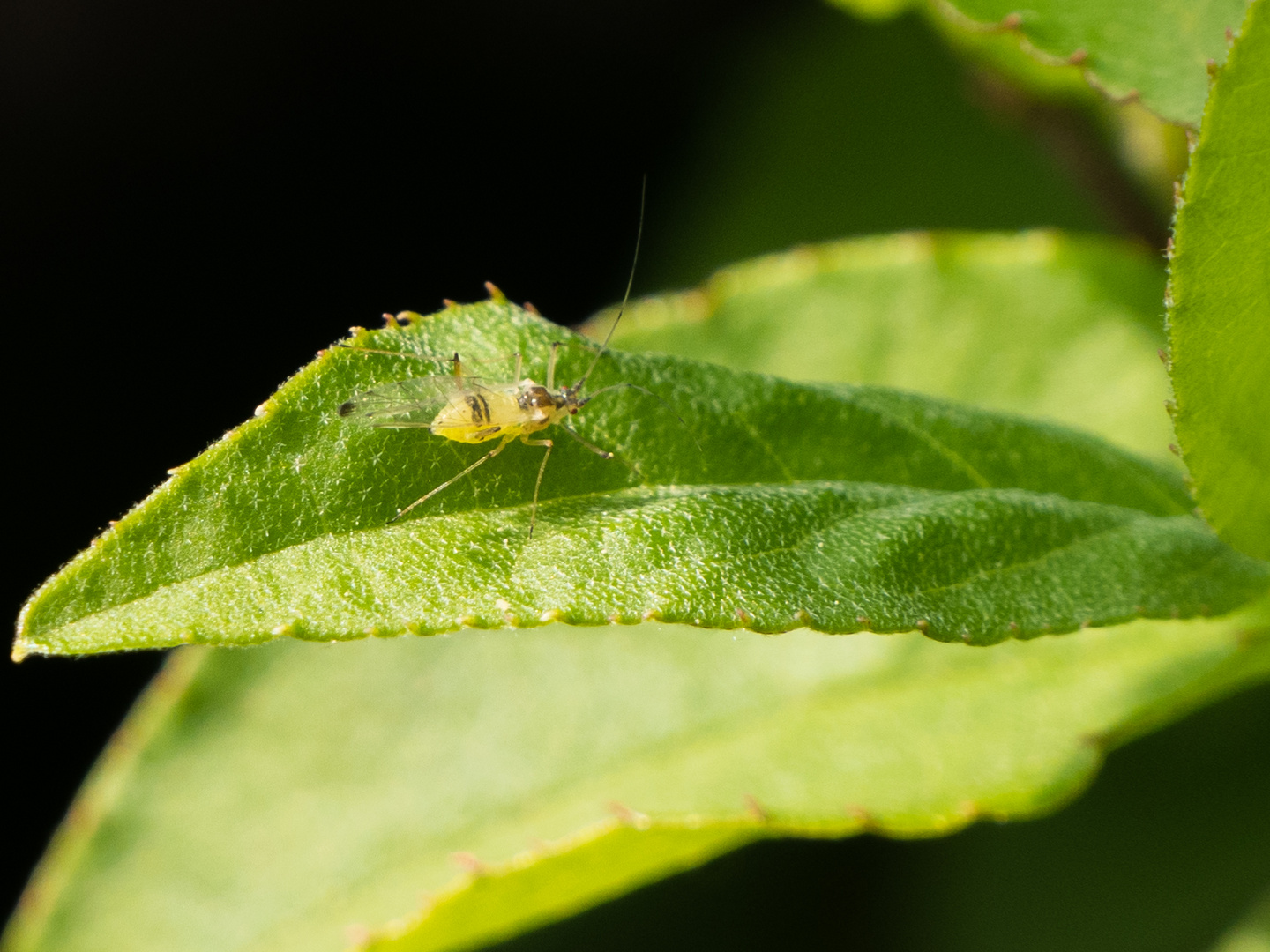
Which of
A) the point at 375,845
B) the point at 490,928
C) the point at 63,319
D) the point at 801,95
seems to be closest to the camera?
the point at 490,928

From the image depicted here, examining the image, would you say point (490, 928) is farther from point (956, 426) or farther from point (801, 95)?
point (801, 95)

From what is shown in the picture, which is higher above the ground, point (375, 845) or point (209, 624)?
point (209, 624)

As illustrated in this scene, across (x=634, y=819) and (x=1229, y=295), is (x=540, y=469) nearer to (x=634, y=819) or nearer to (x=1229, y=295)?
(x=634, y=819)

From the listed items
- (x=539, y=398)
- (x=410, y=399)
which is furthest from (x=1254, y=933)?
(x=410, y=399)

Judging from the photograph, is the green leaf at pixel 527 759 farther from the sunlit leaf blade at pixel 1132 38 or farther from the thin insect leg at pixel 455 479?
the sunlit leaf blade at pixel 1132 38

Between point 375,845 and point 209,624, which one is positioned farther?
point 375,845

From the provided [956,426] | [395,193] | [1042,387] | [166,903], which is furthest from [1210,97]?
[395,193]
